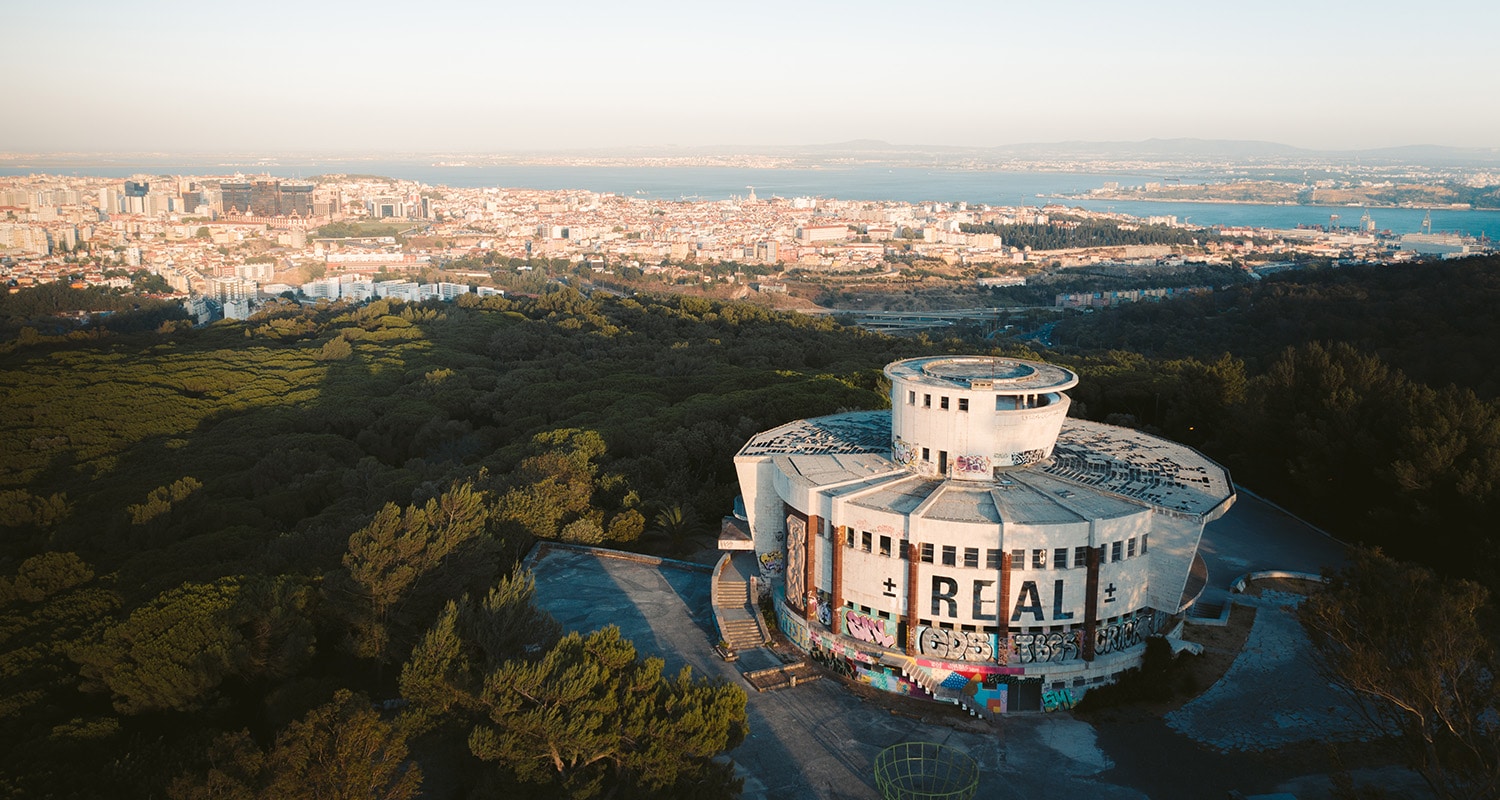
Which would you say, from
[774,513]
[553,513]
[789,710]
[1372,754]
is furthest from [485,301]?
[1372,754]

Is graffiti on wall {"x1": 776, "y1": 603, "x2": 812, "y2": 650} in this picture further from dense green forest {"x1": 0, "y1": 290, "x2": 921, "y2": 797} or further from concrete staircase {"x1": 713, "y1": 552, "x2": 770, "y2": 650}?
dense green forest {"x1": 0, "y1": 290, "x2": 921, "y2": 797}

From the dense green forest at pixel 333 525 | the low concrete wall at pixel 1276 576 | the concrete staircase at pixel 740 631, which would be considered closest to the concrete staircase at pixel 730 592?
the concrete staircase at pixel 740 631

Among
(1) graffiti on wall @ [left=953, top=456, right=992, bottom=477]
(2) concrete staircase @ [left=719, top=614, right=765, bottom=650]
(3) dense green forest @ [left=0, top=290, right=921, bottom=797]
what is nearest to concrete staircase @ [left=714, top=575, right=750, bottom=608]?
(2) concrete staircase @ [left=719, top=614, right=765, bottom=650]

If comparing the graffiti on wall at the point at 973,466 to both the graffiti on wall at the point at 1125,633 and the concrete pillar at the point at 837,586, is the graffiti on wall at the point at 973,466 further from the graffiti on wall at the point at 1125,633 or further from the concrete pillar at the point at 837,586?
the graffiti on wall at the point at 1125,633

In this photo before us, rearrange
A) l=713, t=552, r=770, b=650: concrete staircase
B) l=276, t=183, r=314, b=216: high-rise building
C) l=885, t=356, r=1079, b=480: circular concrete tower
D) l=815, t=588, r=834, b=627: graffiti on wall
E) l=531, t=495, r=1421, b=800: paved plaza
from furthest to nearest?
l=276, t=183, r=314, b=216: high-rise building, l=713, t=552, r=770, b=650: concrete staircase, l=885, t=356, r=1079, b=480: circular concrete tower, l=815, t=588, r=834, b=627: graffiti on wall, l=531, t=495, r=1421, b=800: paved plaza

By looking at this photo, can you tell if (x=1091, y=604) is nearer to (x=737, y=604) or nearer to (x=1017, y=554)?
Result: (x=1017, y=554)

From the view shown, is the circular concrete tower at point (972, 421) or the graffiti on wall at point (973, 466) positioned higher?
the circular concrete tower at point (972, 421)

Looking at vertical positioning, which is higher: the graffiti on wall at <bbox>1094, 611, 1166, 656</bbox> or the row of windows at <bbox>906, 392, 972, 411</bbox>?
the row of windows at <bbox>906, 392, 972, 411</bbox>
